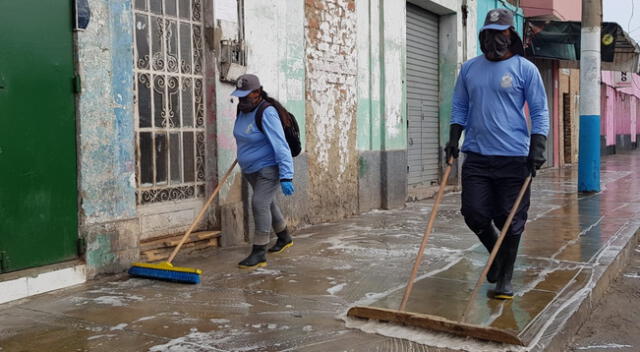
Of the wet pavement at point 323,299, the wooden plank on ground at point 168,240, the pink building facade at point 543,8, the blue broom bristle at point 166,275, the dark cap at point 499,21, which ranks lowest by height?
the wet pavement at point 323,299

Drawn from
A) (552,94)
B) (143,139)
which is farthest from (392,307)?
(552,94)

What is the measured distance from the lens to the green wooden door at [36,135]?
4.68m

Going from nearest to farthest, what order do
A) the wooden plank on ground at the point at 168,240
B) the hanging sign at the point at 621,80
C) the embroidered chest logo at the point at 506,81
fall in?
the embroidered chest logo at the point at 506,81, the wooden plank on ground at the point at 168,240, the hanging sign at the point at 621,80

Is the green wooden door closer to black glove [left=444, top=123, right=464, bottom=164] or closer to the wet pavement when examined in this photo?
the wet pavement

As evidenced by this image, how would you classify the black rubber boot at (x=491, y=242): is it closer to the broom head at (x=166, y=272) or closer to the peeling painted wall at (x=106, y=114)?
the broom head at (x=166, y=272)

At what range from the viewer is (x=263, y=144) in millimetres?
5785

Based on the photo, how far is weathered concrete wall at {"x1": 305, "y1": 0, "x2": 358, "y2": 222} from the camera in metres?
8.30

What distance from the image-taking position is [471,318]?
13.7 feet

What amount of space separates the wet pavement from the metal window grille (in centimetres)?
77

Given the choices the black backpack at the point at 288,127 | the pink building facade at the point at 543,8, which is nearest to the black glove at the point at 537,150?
the black backpack at the point at 288,127

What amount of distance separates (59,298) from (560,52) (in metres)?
15.3

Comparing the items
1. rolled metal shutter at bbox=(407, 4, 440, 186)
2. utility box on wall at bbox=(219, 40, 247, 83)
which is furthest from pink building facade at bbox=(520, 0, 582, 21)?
utility box on wall at bbox=(219, 40, 247, 83)

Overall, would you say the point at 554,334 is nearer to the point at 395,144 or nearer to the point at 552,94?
the point at 395,144

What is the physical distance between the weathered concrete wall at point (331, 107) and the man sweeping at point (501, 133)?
3.71 metres
